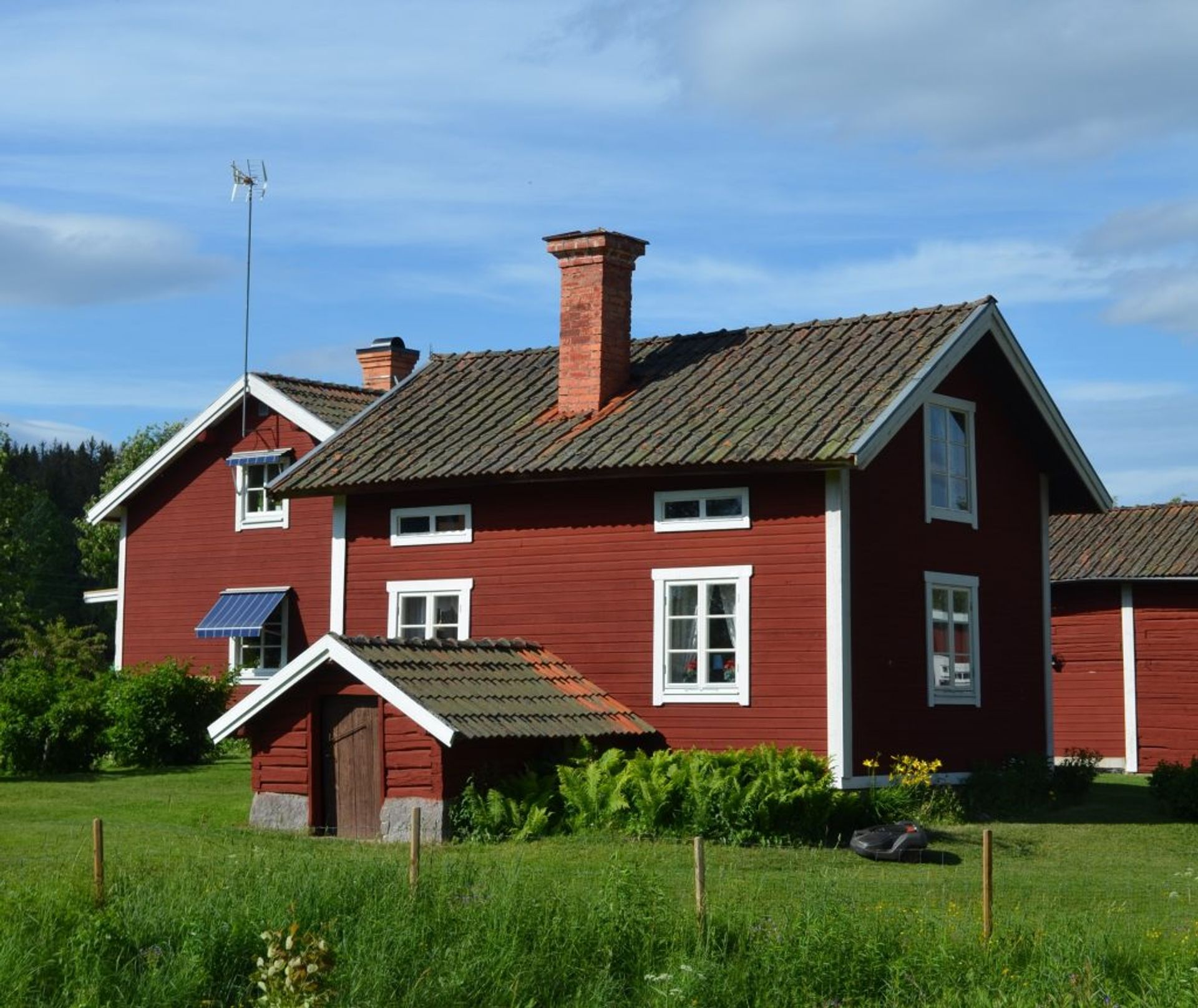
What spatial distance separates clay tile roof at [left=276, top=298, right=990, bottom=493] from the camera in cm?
2372

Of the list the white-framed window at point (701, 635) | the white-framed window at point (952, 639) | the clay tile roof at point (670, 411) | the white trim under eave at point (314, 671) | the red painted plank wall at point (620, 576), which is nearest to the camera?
the white trim under eave at point (314, 671)

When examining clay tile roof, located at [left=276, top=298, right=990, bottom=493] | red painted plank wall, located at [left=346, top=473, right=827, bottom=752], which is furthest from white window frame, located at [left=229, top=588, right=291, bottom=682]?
red painted plank wall, located at [left=346, top=473, right=827, bottom=752]

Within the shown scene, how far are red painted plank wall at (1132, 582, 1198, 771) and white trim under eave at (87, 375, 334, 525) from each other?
15.7 meters

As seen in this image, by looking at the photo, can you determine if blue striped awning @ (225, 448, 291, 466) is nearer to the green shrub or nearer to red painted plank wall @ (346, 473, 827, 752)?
the green shrub

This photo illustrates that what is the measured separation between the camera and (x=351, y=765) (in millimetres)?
23125

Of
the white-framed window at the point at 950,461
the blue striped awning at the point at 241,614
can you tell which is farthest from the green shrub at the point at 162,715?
the white-framed window at the point at 950,461

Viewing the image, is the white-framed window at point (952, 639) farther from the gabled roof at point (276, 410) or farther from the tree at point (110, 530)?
the tree at point (110, 530)

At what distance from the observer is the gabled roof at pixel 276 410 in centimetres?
3394

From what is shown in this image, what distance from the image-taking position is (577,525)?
2558 cm

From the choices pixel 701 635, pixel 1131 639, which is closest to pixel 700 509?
pixel 701 635

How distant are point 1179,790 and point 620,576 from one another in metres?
7.97

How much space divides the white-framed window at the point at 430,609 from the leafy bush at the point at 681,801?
470cm

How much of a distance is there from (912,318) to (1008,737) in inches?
250

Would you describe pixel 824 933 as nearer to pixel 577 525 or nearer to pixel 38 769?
pixel 577 525
